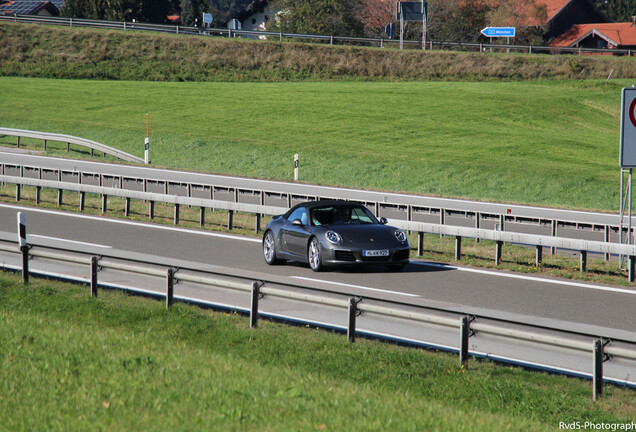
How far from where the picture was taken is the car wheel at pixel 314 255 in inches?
587

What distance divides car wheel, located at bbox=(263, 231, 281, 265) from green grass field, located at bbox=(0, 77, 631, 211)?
1420cm

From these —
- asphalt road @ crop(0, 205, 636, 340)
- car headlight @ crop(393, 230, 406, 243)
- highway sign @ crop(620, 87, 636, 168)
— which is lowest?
asphalt road @ crop(0, 205, 636, 340)

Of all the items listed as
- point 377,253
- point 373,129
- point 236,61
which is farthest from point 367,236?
point 236,61

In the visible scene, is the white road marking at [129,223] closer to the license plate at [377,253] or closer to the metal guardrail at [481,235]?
the metal guardrail at [481,235]

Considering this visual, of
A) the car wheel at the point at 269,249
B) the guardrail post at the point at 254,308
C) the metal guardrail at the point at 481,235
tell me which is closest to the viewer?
the guardrail post at the point at 254,308

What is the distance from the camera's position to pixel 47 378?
7391 millimetres

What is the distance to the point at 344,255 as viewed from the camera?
14.6 metres

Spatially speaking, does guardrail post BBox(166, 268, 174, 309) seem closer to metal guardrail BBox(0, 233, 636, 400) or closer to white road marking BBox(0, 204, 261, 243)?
metal guardrail BBox(0, 233, 636, 400)

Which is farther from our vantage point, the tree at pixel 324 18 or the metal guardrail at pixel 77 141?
the tree at pixel 324 18

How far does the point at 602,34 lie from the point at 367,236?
269 feet

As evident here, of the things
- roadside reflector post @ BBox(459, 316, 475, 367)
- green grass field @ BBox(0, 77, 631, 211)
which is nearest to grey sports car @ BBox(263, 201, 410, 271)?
roadside reflector post @ BBox(459, 316, 475, 367)

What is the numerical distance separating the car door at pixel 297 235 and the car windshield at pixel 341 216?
0.22 meters

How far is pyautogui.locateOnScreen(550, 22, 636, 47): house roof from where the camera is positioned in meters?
88.0

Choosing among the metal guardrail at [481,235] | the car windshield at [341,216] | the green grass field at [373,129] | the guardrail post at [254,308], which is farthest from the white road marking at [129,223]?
the green grass field at [373,129]
